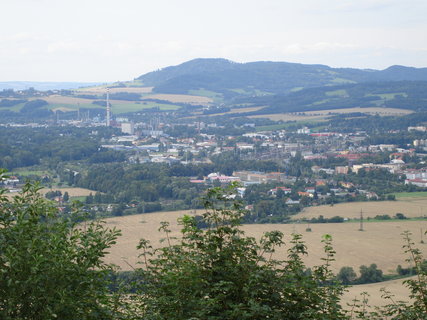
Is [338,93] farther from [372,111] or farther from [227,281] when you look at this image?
[227,281]

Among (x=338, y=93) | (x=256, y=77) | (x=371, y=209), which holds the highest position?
(x=256, y=77)

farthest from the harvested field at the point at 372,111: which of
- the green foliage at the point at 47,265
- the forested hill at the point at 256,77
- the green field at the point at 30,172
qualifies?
the green foliage at the point at 47,265

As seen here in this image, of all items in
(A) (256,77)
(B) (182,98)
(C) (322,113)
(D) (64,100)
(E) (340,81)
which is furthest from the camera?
(A) (256,77)

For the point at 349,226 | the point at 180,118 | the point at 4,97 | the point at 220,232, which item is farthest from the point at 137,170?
the point at 4,97

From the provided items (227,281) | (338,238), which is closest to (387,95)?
(338,238)

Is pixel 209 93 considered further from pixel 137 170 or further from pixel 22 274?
pixel 22 274

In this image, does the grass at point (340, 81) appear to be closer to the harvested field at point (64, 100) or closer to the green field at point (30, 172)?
the harvested field at point (64, 100)

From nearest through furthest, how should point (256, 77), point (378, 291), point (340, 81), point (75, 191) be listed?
point (378, 291) < point (75, 191) < point (340, 81) < point (256, 77)
